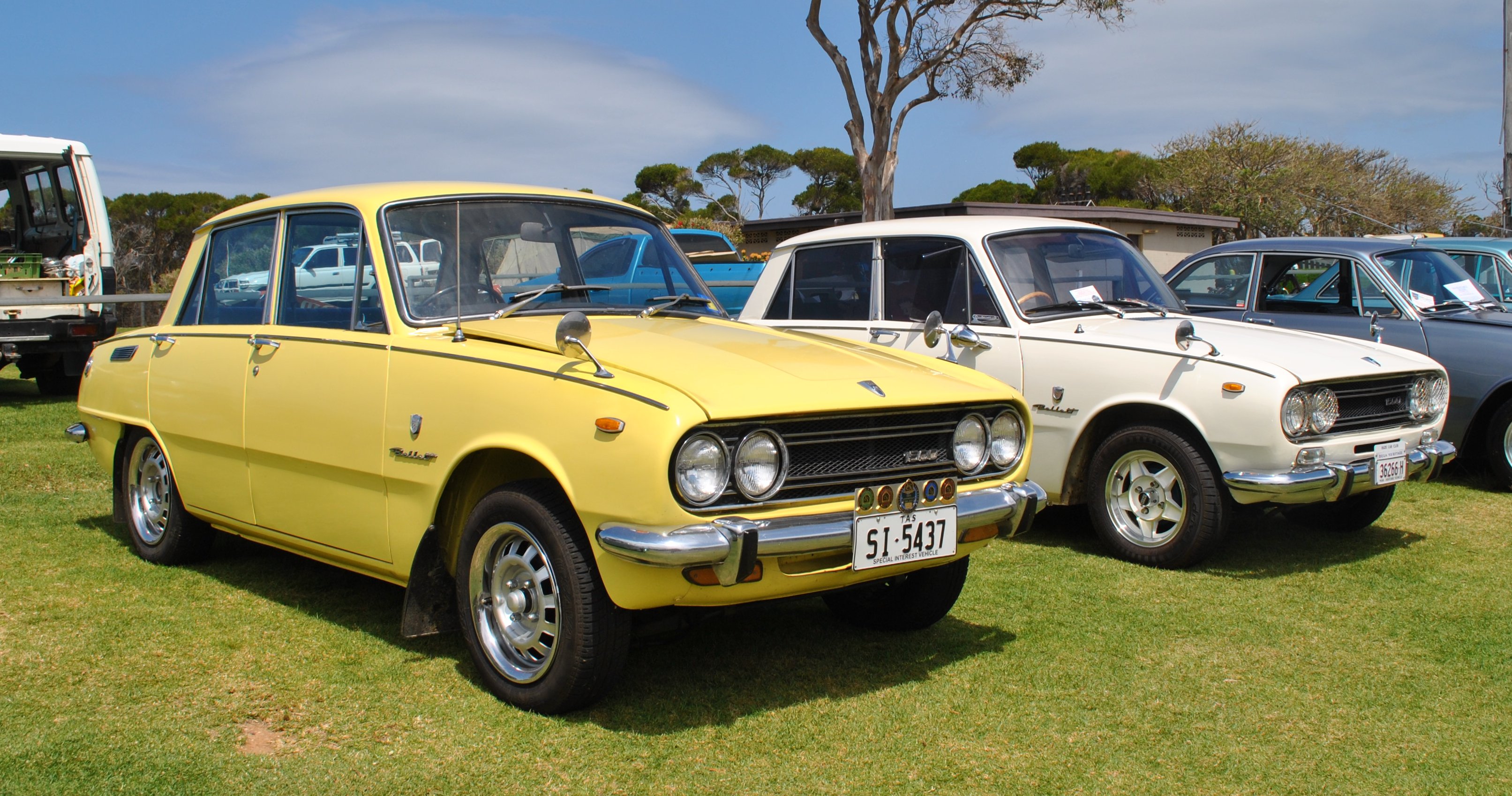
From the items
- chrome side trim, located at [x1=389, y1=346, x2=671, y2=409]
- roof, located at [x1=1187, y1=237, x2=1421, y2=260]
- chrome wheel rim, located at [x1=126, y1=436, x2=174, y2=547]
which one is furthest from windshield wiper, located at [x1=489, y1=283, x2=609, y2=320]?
roof, located at [x1=1187, y1=237, x2=1421, y2=260]

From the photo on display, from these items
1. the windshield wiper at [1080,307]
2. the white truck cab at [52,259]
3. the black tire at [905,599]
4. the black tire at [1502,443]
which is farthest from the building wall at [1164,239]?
the black tire at [905,599]

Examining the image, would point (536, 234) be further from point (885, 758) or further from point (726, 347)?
point (885, 758)

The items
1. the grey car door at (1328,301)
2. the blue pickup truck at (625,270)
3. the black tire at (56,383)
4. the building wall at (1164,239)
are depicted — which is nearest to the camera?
the blue pickup truck at (625,270)

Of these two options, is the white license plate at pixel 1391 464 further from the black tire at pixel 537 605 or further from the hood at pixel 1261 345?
the black tire at pixel 537 605

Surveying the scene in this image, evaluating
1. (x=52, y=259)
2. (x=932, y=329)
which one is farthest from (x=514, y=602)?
→ (x=52, y=259)

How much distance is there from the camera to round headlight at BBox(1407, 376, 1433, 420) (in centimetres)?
591

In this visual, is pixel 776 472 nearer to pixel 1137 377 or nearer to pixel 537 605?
pixel 537 605

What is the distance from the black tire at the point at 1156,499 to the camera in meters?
5.45

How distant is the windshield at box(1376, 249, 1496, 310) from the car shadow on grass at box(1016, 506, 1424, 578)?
2267 mm

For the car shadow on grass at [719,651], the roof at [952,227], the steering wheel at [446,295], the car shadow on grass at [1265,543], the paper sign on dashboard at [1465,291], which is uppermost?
the roof at [952,227]

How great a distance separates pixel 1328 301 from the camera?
805cm

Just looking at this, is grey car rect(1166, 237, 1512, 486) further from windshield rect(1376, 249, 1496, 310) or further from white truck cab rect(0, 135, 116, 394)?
white truck cab rect(0, 135, 116, 394)

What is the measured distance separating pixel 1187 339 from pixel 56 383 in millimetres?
12451

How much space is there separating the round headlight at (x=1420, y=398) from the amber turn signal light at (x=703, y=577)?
4229 millimetres
